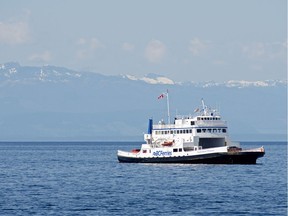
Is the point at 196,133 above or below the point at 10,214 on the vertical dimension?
above

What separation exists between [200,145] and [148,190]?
36.7 meters

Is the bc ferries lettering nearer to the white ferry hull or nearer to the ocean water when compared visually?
the white ferry hull

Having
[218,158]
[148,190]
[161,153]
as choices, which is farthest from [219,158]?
[148,190]

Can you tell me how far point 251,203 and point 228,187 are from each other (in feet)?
49.5

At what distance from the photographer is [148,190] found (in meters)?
98.9

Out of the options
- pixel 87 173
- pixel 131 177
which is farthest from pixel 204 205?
pixel 87 173

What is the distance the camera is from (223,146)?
134 m

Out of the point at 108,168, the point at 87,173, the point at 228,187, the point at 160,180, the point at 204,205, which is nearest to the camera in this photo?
the point at 204,205

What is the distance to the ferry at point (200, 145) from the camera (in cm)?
13088

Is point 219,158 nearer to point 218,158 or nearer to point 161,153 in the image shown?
point 218,158

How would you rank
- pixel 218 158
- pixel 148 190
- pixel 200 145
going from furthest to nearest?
pixel 200 145, pixel 218 158, pixel 148 190

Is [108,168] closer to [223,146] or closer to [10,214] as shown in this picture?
[223,146]

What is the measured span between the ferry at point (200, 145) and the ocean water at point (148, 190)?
1.49 metres

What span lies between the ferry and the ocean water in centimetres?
149
